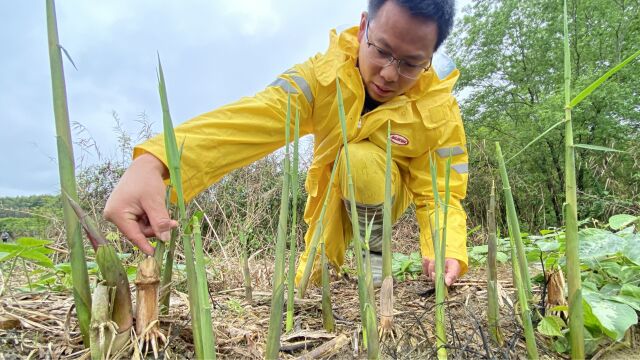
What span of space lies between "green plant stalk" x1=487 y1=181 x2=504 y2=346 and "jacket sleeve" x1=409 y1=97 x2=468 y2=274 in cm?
60

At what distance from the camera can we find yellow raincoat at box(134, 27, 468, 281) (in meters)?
1.10

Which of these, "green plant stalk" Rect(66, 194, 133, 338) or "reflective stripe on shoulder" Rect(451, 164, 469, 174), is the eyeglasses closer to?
"reflective stripe on shoulder" Rect(451, 164, 469, 174)

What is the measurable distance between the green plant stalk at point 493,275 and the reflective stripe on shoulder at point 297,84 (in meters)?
0.85

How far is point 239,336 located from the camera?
2.49 ft

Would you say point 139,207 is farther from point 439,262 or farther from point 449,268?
point 449,268

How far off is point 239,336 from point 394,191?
109 centimetres

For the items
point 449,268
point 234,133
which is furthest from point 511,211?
point 234,133

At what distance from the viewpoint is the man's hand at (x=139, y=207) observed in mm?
714

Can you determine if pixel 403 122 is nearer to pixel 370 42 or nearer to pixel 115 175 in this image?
pixel 370 42

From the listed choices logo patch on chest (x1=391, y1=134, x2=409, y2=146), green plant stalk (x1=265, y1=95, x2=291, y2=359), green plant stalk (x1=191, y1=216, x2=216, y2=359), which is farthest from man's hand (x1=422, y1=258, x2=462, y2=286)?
green plant stalk (x1=191, y1=216, x2=216, y2=359)

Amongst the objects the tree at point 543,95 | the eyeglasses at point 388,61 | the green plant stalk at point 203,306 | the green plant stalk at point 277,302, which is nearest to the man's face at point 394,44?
the eyeglasses at point 388,61

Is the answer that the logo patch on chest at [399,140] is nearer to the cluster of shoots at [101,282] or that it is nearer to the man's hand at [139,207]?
the man's hand at [139,207]

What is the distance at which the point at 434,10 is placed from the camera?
129 cm

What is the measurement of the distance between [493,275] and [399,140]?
997 millimetres
